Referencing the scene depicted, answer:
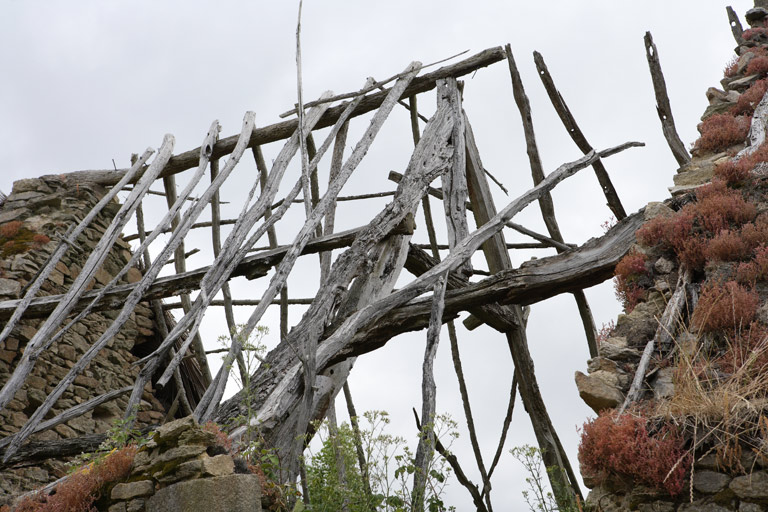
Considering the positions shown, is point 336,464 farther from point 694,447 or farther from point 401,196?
point 401,196

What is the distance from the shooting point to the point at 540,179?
7.26m

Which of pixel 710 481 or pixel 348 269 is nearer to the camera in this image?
pixel 710 481

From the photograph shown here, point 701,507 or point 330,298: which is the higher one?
point 330,298

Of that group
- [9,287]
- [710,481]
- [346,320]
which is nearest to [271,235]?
[346,320]

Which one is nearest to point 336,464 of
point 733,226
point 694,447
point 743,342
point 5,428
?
point 694,447

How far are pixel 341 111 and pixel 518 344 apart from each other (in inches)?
118

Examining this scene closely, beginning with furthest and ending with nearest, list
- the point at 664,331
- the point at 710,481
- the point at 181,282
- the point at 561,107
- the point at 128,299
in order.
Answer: the point at 561,107 → the point at 181,282 → the point at 128,299 → the point at 664,331 → the point at 710,481

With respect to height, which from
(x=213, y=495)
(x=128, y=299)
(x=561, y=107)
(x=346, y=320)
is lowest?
(x=213, y=495)

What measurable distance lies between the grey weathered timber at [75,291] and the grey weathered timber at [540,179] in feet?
12.6

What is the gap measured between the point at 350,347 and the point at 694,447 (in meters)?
2.70

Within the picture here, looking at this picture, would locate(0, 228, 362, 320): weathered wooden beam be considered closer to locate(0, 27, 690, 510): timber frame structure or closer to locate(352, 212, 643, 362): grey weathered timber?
locate(0, 27, 690, 510): timber frame structure

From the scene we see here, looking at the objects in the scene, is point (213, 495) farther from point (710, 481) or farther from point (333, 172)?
point (333, 172)

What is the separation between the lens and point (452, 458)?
6621 millimetres

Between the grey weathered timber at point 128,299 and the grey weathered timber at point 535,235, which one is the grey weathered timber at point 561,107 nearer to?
the grey weathered timber at point 535,235
